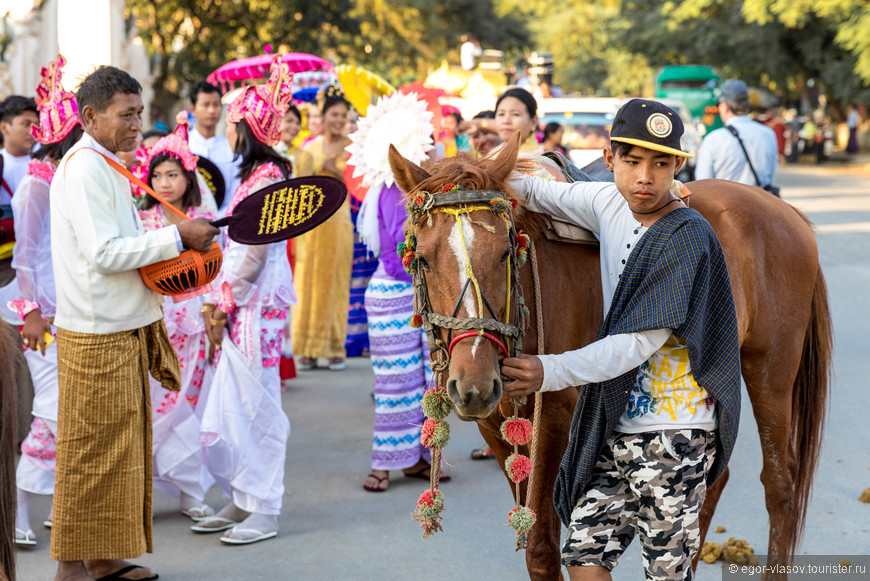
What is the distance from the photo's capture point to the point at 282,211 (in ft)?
13.4

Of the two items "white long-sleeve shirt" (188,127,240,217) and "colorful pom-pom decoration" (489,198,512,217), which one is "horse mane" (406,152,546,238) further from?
"white long-sleeve shirt" (188,127,240,217)

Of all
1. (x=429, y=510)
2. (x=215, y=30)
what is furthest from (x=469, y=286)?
(x=215, y=30)

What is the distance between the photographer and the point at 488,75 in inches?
511

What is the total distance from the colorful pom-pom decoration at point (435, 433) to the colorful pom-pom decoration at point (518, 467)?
228mm

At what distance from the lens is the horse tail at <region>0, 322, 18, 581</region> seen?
3179mm

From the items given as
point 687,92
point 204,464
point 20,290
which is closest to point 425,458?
point 204,464

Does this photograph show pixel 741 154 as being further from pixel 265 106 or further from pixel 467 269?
pixel 467 269

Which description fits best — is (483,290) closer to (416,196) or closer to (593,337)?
(416,196)

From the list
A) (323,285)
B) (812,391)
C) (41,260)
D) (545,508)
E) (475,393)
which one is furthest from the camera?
(323,285)

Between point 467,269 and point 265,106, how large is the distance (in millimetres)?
2664

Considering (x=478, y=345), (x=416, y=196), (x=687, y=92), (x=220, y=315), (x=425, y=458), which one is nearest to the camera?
(x=478, y=345)

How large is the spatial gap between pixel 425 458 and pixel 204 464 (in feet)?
4.88

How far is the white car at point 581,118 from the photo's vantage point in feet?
52.9

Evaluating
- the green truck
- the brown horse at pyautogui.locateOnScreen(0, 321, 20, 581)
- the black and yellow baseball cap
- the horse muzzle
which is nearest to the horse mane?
the black and yellow baseball cap
